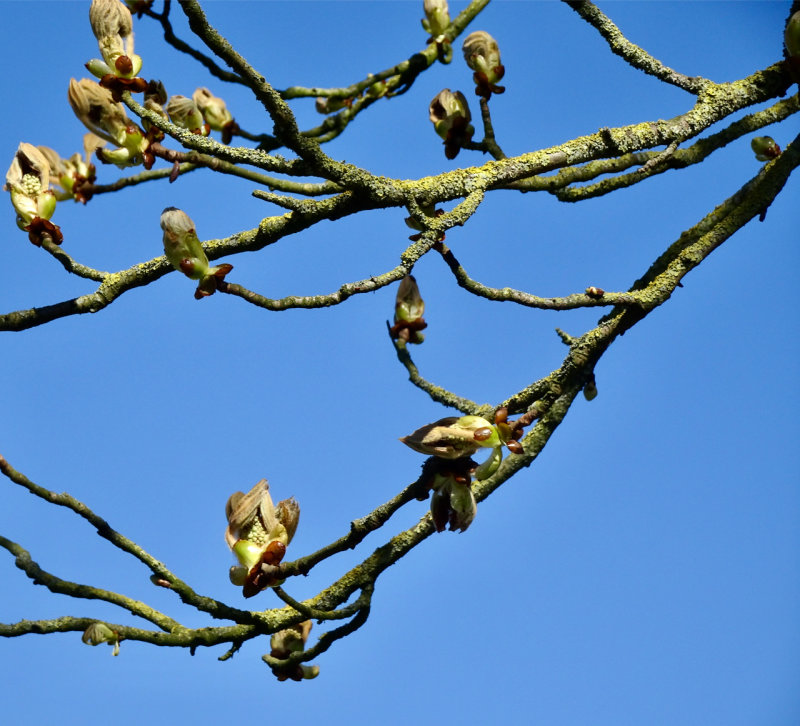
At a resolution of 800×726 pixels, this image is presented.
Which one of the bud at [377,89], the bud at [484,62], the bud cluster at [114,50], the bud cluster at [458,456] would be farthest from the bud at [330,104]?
the bud cluster at [458,456]

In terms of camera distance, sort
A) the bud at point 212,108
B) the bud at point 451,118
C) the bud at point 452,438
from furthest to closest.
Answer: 1. the bud at point 212,108
2. the bud at point 451,118
3. the bud at point 452,438

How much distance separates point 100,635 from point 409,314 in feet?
3.77

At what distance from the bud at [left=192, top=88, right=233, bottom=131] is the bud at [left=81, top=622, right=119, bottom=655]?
2.20 m

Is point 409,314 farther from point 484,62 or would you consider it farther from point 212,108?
point 212,108

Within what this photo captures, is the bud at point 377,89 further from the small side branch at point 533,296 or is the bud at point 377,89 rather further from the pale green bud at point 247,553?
the pale green bud at point 247,553

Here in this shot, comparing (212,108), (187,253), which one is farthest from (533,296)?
(212,108)

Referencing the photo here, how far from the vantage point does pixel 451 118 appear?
8.82 ft

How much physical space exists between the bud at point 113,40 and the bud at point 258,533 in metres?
1.08

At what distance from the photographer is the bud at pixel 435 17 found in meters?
3.30

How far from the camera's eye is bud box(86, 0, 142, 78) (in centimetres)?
216

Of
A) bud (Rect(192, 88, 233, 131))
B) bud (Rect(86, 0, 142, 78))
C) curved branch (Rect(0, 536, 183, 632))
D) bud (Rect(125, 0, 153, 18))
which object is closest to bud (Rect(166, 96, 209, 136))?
bud (Rect(125, 0, 153, 18))

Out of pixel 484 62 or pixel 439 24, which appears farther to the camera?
pixel 439 24

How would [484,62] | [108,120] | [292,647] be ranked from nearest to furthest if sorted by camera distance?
[292,647], [108,120], [484,62]

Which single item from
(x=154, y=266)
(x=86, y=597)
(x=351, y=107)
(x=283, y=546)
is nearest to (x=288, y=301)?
(x=154, y=266)
